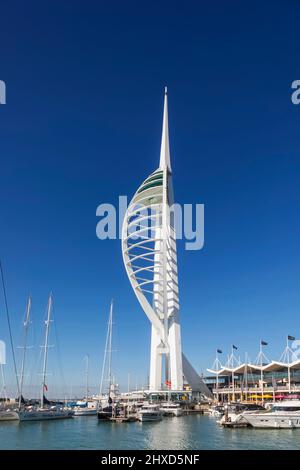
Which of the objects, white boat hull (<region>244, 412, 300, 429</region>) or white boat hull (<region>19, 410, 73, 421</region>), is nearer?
white boat hull (<region>244, 412, 300, 429</region>)

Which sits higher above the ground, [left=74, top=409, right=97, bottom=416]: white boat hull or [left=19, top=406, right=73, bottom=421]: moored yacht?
[left=19, top=406, right=73, bottom=421]: moored yacht

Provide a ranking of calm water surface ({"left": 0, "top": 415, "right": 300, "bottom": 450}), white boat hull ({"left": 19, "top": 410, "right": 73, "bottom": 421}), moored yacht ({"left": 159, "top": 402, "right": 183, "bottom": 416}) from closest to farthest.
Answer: calm water surface ({"left": 0, "top": 415, "right": 300, "bottom": 450})
white boat hull ({"left": 19, "top": 410, "right": 73, "bottom": 421})
moored yacht ({"left": 159, "top": 402, "right": 183, "bottom": 416})

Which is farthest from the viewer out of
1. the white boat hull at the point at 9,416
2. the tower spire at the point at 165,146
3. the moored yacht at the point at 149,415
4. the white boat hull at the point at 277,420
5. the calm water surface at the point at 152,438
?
the tower spire at the point at 165,146

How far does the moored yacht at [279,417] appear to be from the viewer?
37062mm

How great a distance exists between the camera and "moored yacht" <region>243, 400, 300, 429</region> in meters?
37.1

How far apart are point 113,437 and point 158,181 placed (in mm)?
55534

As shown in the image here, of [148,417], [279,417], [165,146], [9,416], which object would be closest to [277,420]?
[279,417]

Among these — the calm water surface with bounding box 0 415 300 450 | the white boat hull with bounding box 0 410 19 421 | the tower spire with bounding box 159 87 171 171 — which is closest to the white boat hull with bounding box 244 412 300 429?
the calm water surface with bounding box 0 415 300 450

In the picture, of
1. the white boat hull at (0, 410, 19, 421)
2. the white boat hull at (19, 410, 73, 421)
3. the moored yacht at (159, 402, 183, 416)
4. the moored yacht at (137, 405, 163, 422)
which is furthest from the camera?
the moored yacht at (159, 402, 183, 416)

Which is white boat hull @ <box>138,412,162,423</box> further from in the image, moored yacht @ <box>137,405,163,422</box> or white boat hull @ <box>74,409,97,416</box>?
white boat hull @ <box>74,409,97,416</box>

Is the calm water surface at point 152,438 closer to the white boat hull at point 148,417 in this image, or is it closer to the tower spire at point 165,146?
the white boat hull at point 148,417

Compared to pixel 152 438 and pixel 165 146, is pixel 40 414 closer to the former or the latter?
pixel 152 438

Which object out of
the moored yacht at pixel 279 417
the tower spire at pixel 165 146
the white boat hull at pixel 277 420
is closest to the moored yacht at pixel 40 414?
the moored yacht at pixel 279 417
